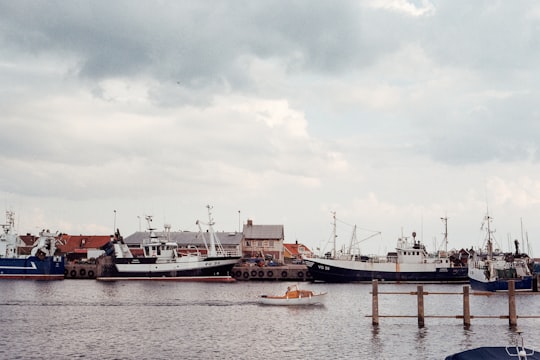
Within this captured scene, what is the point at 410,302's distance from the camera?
245 feet

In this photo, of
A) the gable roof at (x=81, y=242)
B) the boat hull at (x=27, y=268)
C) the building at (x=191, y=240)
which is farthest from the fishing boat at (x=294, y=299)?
the gable roof at (x=81, y=242)

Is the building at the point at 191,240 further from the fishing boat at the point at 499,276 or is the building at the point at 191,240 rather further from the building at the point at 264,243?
the fishing boat at the point at 499,276

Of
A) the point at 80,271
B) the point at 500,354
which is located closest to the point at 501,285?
the point at 500,354

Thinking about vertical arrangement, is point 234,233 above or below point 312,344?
above

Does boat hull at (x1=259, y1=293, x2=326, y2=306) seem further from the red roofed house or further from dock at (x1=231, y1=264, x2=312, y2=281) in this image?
the red roofed house

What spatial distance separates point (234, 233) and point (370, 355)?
391ft

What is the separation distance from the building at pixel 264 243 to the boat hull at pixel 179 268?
136ft

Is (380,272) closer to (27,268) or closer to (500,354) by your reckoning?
(27,268)

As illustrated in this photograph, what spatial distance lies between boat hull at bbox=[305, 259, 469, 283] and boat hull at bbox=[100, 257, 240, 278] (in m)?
16.2

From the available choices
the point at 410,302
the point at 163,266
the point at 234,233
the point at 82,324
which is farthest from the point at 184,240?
the point at 82,324

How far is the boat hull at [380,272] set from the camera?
105938 millimetres

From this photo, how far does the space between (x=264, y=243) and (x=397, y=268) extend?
55640 mm

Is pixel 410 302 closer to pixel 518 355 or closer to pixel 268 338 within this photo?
pixel 268 338

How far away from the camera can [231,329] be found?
161 feet
